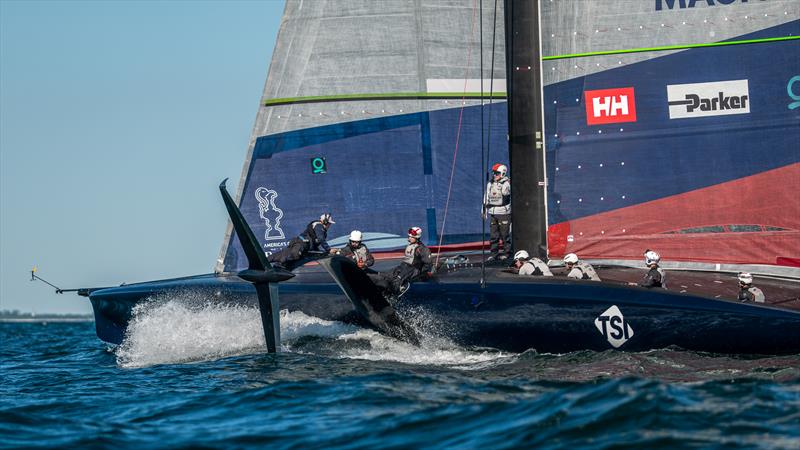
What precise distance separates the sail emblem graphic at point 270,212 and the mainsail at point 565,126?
18mm

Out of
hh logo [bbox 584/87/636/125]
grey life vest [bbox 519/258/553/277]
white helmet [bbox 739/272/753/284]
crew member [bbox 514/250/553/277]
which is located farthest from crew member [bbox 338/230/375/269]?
white helmet [bbox 739/272/753/284]

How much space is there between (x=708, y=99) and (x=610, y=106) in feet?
3.52

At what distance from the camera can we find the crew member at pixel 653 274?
1148cm

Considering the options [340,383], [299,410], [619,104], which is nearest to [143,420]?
[299,410]

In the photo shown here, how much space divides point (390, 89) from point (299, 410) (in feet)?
21.4

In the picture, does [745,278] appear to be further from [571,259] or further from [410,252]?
[410,252]

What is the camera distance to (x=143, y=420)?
8.91m

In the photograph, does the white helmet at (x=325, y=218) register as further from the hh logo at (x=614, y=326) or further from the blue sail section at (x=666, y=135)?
the hh logo at (x=614, y=326)

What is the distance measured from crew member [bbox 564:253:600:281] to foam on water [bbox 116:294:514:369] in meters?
1.26

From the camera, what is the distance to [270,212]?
46.9 ft

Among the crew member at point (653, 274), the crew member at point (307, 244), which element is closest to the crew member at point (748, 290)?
the crew member at point (653, 274)

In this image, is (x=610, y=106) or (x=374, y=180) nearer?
(x=610, y=106)

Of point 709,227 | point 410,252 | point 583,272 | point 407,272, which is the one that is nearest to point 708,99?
point 709,227

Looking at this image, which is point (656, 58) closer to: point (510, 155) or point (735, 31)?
point (735, 31)
